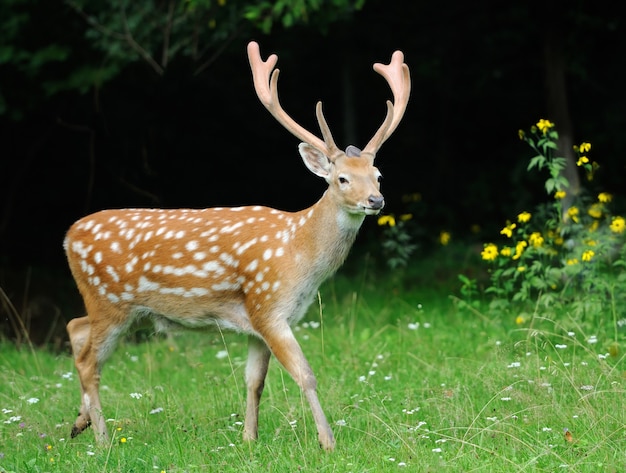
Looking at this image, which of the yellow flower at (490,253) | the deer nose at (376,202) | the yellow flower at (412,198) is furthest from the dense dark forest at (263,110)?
the deer nose at (376,202)

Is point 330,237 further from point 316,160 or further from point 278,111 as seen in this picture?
point 278,111

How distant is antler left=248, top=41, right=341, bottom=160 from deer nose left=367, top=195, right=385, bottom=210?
0.41m

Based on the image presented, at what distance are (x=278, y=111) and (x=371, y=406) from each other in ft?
5.47

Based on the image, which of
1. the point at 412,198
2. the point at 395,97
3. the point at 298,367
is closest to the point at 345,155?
the point at 395,97

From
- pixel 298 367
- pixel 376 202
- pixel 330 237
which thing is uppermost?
pixel 376 202

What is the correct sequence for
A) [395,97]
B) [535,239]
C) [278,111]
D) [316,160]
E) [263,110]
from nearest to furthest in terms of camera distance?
[316,160]
[278,111]
[395,97]
[535,239]
[263,110]

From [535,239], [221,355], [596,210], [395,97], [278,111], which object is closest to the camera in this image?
[278,111]

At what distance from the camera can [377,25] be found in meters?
12.0

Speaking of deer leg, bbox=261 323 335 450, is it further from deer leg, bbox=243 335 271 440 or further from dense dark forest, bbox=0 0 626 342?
dense dark forest, bbox=0 0 626 342

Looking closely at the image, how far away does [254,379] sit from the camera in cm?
568

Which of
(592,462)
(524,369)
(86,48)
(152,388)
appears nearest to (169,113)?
(86,48)

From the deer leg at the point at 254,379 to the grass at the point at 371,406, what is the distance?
0.08 meters

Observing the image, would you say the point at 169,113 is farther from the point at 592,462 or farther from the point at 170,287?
the point at 592,462

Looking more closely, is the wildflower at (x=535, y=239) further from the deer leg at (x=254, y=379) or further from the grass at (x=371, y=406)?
the deer leg at (x=254, y=379)
